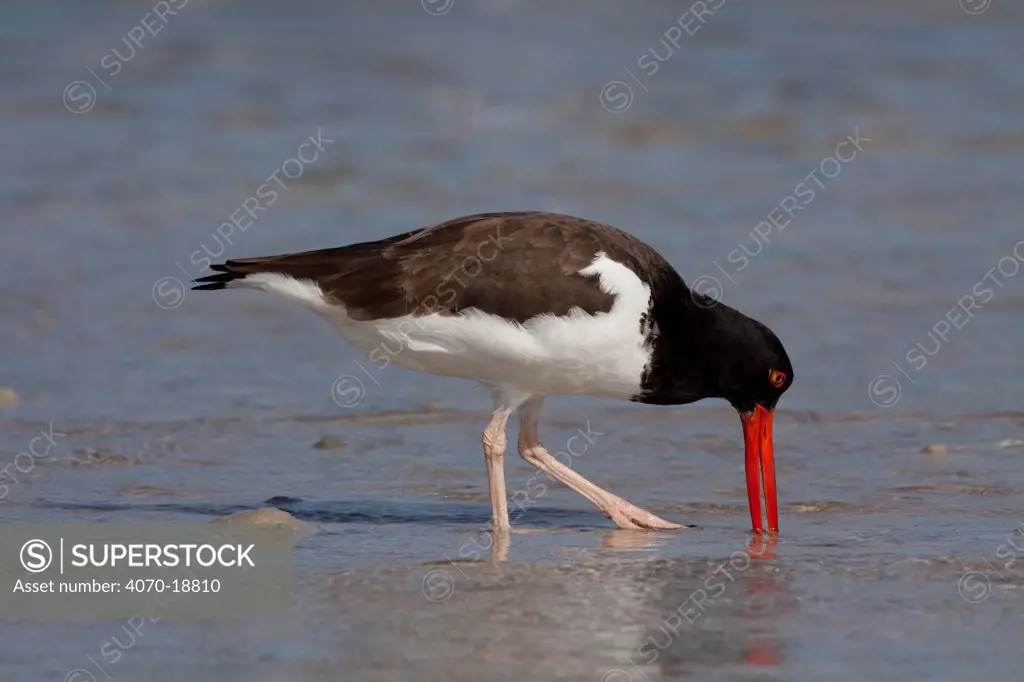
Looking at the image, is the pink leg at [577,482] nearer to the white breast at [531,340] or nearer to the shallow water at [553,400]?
the shallow water at [553,400]

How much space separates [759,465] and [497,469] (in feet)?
3.51

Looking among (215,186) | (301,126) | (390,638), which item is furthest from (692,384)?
(301,126)

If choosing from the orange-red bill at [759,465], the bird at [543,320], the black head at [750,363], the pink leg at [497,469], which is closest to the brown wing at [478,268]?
the bird at [543,320]

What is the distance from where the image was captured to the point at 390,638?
4957 millimetres

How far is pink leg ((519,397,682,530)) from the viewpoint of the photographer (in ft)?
21.9

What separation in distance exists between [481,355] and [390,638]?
198 centimetres

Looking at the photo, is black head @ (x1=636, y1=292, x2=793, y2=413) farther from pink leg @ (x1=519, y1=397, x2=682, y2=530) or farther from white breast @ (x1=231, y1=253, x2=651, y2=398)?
pink leg @ (x1=519, y1=397, x2=682, y2=530)

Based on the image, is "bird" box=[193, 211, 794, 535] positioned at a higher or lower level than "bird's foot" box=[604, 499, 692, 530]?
higher

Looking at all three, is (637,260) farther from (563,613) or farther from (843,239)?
(843,239)

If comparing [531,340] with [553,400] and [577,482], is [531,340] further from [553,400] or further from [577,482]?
[553,400]

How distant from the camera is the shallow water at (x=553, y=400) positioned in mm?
5098

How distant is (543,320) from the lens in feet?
21.8

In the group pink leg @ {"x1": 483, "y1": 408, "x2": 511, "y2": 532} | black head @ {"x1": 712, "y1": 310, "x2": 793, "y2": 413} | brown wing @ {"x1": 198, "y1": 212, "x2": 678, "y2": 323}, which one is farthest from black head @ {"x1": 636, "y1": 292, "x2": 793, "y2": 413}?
pink leg @ {"x1": 483, "y1": 408, "x2": 511, "y2": 532}

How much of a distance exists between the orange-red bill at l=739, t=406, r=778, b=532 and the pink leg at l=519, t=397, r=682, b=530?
0.32m
